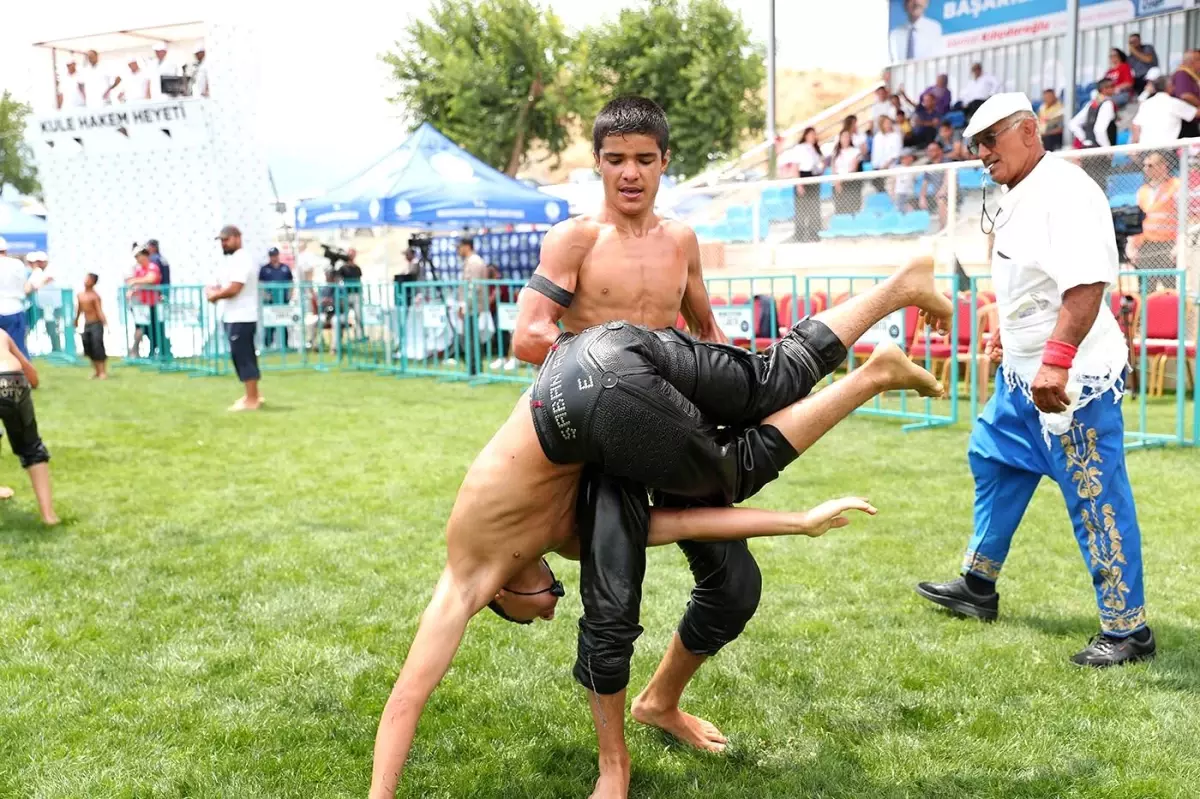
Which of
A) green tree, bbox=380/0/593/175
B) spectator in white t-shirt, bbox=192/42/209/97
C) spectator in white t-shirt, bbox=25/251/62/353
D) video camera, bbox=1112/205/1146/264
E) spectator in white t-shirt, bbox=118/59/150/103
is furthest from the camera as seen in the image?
green tree, bbox=380/0/593/175

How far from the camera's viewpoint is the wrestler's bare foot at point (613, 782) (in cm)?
310

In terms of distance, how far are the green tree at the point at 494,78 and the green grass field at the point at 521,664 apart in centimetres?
3295

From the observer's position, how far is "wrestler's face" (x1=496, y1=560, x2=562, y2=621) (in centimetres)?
321

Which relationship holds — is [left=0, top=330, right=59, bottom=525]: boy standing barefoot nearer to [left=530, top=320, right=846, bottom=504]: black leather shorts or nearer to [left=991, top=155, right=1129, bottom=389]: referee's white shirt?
[left=530, top=320, right=846, bottom=504]: black leather shorts

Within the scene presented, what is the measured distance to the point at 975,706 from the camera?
379cm

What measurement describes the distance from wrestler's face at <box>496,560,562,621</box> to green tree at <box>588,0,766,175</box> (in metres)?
38.1

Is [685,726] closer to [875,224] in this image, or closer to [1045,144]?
[875,224]

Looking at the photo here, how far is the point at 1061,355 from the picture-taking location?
3.76 meters

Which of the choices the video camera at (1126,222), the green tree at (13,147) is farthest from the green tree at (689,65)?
the green tree at (13,147)

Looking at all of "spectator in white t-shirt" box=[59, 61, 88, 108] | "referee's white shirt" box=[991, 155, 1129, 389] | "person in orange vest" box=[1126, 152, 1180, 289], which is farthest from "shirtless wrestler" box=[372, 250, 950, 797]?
"spectator in white t-shirt" box=[59, 61, 88, 108]

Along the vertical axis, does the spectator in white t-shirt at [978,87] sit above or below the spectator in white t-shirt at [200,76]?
below

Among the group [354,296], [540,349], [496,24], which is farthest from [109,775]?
[496,24]

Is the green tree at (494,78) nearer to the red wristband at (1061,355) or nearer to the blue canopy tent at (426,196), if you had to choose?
the blue canopy tent at (426,196)

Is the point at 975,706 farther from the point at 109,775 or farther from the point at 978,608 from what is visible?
the point at 109,775
